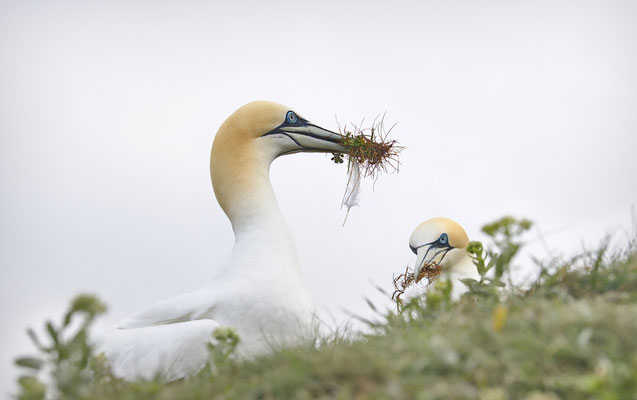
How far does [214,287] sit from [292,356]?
265cm

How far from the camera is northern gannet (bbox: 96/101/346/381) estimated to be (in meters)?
5.22

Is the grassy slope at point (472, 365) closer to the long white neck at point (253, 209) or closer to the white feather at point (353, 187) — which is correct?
the long white neck at point (253, 209)

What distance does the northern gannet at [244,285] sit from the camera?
5.22 metres

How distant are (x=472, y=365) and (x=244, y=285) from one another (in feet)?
9.88

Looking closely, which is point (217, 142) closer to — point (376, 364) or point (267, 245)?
point (267, 245)

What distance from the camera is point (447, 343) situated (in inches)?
123

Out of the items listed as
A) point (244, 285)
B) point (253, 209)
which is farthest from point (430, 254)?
point (244, 285)

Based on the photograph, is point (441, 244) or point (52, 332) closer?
point (52, 332)

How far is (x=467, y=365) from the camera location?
116 inches

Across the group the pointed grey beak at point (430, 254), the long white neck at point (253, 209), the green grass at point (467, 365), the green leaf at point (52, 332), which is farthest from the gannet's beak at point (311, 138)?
the green leaf at point (52, 332)

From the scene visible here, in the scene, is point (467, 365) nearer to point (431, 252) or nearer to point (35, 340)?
point (35, 340)

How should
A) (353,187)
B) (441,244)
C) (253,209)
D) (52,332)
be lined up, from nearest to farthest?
(52,332)
(253,209)
(353,187)
(441,244)

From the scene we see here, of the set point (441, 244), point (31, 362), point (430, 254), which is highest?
point (441, 244)

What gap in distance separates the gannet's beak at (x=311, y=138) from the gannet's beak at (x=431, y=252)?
3649 mm
